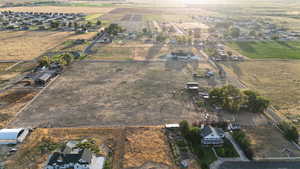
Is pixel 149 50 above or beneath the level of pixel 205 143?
above

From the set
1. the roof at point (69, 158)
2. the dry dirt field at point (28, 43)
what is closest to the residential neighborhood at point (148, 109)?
the roof at point (69, 158)

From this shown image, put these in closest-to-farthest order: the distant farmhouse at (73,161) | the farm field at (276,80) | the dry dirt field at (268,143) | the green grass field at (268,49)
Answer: the distant farmhouse at (73,161)
the dry dirt field at (268,143)
the farm field at (276,80)
the green grass field at (268,49)

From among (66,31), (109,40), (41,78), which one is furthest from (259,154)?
(66,31)

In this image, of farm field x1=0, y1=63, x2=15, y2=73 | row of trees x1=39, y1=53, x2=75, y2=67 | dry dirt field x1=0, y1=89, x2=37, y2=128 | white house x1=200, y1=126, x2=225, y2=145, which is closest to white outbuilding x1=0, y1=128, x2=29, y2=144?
dry dirt field x1=0, y1=89, x2=37, y2=128

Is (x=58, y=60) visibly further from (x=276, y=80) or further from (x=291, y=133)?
(x=276, y=80)

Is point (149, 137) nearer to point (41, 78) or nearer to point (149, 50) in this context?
point (41, 78)

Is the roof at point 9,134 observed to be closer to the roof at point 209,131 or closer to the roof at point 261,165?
the roof at point 209,131
